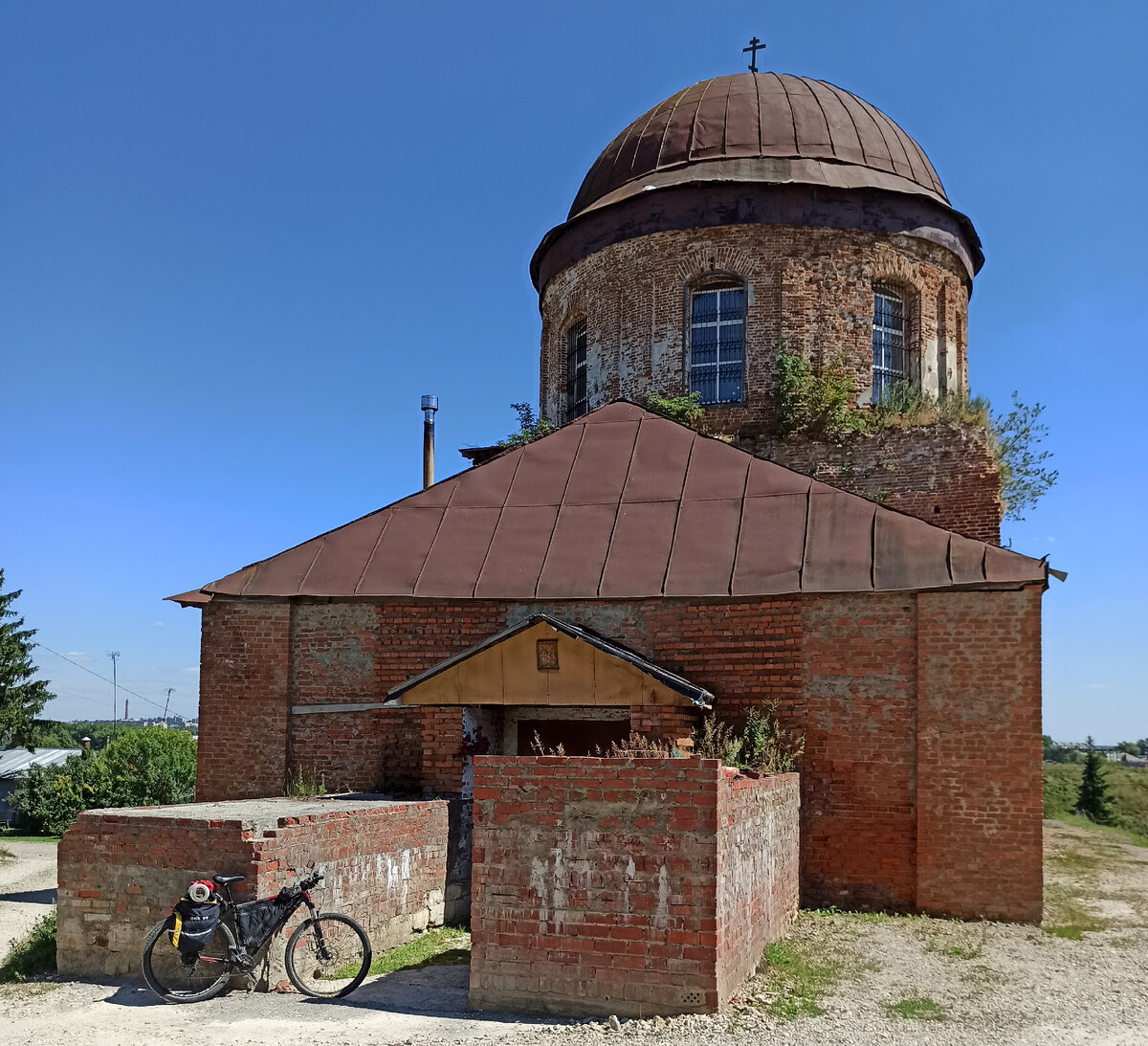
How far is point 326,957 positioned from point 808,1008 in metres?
3.37

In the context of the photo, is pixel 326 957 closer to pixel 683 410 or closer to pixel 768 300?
A: pixel 683 410

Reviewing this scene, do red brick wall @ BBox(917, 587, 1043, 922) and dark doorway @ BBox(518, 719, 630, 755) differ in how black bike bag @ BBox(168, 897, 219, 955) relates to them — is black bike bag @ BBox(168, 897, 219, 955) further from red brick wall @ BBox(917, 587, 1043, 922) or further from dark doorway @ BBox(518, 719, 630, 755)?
red brick wall @ BBox(917, 587, 1043, 922)

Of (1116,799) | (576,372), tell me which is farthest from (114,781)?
(1116,799)

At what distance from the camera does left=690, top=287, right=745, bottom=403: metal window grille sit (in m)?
17.1

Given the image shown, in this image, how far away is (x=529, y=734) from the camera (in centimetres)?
1192

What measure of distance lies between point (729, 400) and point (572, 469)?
14.3 feet

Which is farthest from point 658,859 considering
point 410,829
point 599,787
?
point 410,829

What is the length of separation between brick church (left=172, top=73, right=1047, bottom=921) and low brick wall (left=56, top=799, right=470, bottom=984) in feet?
8.69

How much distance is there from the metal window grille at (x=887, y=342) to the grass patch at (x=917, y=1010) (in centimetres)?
1152

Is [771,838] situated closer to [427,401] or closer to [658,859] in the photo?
[658,859]

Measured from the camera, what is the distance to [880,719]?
10773mm

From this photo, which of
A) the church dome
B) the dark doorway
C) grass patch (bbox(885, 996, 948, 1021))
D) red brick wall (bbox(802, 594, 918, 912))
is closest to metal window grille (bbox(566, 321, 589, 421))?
the church dome

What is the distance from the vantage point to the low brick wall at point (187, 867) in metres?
7.58

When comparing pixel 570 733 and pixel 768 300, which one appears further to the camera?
pixel 768 300
